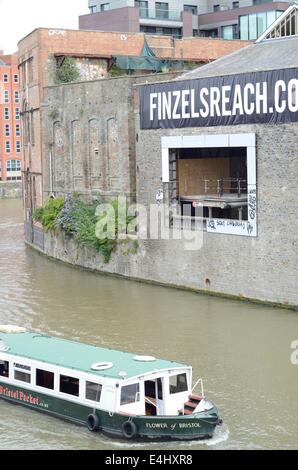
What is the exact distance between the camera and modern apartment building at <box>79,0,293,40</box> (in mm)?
72875

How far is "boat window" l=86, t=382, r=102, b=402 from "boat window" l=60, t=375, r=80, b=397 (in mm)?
389

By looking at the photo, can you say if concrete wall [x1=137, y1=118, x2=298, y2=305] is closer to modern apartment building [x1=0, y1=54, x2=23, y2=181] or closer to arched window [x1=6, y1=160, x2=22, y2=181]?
Answer: modern apartment building [x1=0, y1=54, x2=23, y2=181]

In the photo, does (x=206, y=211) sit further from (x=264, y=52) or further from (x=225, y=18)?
(x=225, y=18)

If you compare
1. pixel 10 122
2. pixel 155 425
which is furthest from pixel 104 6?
pixel 155 425

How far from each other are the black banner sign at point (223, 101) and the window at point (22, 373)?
1291 cm

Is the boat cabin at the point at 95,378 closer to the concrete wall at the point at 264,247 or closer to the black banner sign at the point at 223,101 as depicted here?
the concrete wall at the point at 264,247

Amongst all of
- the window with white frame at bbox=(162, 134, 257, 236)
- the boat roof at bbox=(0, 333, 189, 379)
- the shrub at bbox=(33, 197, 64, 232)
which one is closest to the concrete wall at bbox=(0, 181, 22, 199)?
the shrub at bbox=(33, 197, 64, 232)

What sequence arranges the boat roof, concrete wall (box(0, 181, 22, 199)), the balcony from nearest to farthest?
the boat roof
the balcony
concrete wall (box(0, 181, 22, 199))

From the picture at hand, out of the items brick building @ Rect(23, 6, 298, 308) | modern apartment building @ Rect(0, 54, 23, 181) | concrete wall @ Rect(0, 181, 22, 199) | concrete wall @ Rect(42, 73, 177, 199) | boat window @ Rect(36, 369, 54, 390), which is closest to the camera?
boat window @ Rect(36, 369, 54, 390)

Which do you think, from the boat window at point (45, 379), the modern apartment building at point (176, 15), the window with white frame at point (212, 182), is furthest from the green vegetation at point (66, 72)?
the modern apartment building at point (176, 15)

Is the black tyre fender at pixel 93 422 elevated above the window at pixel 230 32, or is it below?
below

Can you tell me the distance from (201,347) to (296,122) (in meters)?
8.16

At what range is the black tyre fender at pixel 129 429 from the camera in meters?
18.0

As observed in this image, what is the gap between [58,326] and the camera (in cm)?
2858
